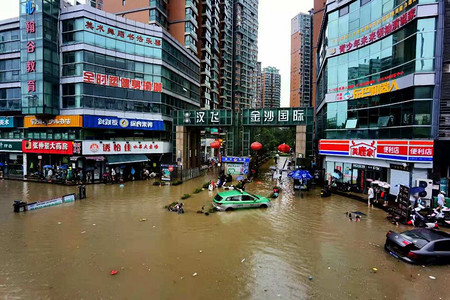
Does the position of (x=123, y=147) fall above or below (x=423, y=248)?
above

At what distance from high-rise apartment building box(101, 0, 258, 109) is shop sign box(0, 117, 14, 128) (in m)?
25.3

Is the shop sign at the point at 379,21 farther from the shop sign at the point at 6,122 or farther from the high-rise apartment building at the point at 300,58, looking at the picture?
the high-rise apartment building at the point at 300,58

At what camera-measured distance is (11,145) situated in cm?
3281

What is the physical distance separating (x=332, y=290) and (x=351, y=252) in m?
3.54

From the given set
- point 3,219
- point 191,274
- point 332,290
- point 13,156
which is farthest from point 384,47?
point 13,156

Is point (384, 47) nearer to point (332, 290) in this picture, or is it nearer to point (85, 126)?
point (332, 290)

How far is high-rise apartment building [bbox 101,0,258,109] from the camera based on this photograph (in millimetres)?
46344

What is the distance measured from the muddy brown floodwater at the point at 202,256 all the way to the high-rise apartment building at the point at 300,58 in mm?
99156

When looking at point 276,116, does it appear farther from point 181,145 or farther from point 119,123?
point 119,123

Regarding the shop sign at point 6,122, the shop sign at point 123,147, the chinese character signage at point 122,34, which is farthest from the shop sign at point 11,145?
the chinese character signage at point 122,34

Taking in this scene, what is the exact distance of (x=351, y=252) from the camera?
37.0ft

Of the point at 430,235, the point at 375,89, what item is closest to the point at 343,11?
the point at 375,89

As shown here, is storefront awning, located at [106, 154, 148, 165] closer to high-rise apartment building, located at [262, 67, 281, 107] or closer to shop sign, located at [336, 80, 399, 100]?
shop sign, located at [336, 80, 399, 100]

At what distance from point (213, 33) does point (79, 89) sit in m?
44.7
